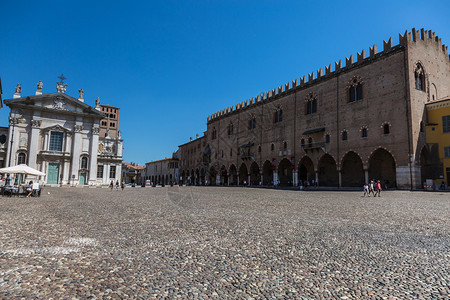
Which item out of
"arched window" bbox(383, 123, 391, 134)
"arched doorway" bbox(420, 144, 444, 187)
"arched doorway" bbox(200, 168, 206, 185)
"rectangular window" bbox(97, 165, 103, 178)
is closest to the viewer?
"arched doorway" bbox(420, 144, 444, 187)

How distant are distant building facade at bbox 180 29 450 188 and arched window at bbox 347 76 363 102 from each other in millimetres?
105

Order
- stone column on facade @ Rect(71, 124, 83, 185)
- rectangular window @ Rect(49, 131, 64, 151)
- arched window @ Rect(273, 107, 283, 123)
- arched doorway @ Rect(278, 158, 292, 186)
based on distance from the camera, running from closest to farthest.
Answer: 1. rectangular window @ Rect(49, 131, 64, 151)
2. stone column on facade @ Rect(71, 124, 83, 185)
3. arched doorway @ Rect(278, 158, 292, 186)
4. arched window @ Rect(273, 107, 283, 123)

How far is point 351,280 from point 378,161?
31.1 meters

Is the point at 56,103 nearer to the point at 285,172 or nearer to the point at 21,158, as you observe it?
the point at 21,158

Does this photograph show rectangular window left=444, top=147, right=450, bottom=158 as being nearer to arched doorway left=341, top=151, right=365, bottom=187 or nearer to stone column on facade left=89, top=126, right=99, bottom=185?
arched doorway left=341, top=151, right=365, bottom=187

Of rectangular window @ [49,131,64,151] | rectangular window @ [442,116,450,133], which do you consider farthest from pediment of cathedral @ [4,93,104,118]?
rectangular window @ [442,116,450,133]

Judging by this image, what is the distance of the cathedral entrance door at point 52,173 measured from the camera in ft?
121

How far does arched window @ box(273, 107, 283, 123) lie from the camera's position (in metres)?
40.5

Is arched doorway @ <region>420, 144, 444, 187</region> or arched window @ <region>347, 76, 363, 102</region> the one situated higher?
arched window @ <region>347, 76, 363, 102</region>

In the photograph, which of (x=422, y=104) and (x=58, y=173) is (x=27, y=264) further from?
(x=58, y=173)

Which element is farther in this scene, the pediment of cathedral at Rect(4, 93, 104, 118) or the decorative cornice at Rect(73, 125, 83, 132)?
the decorative cornice at Rect(73, 125, 83, 132)

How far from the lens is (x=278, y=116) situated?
4088cm

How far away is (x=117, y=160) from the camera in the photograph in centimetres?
4375

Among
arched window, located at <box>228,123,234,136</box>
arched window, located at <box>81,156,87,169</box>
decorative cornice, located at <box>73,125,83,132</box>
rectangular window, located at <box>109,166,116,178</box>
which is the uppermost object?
arched window, located at <box>228,123,234,136</box>
